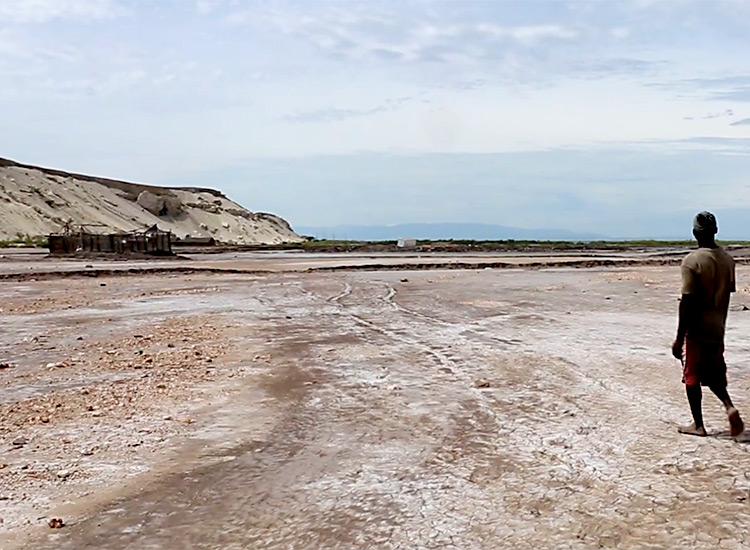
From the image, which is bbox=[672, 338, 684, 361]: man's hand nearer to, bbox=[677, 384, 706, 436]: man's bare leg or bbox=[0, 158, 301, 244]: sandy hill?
bbox=[677, 384, 706, 436]: man's bare leg

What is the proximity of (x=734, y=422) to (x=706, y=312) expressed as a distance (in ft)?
3.08

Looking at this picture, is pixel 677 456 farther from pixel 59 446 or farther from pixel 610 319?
pixel 610 319

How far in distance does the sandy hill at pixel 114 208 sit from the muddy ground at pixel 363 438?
220 feet

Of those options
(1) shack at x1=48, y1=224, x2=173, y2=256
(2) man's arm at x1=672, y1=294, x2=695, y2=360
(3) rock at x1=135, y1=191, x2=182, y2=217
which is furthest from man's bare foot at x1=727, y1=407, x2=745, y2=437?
(3) rock at x1=135, y1=191, x2=182, y2=217

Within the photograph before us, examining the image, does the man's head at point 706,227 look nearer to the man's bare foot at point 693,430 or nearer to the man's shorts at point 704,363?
the man's shorts at point 704,363

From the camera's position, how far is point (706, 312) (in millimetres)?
6973

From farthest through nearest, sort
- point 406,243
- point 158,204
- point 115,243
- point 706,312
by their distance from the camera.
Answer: point 158,204, point 406,243, point 115,243, point 706,312

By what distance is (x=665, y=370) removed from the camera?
419 inches

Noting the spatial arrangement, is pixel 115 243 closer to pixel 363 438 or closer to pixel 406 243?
pixel 406 243

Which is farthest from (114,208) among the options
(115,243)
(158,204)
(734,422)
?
(734,422)

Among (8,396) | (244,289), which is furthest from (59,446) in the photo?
(244,289)

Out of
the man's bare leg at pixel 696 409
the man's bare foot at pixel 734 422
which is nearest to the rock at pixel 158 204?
the man's bare leg at pixel 696 409

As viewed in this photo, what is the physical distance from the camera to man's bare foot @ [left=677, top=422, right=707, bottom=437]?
7.22m

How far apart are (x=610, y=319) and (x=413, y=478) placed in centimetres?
1074
